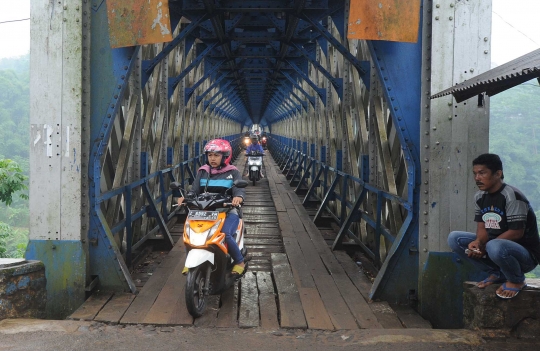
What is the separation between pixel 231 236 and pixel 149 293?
42.0 inches

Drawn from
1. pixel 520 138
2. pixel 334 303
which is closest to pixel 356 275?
pixel 334 303

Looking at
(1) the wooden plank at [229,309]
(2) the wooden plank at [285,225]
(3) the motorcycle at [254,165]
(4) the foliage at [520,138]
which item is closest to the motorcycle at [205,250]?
(1) the wooden plank at [229,309]

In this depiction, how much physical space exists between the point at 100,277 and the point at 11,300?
2.91 feet

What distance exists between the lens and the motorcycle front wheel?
4.18 metres

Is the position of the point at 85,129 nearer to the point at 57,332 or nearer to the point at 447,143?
the point at 57,332

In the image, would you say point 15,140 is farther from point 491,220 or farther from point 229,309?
point 491,220

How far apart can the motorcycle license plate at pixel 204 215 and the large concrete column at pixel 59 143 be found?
114 cm

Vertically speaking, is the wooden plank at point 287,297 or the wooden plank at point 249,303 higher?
the wooden plank at point 287,297

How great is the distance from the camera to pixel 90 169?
4801mm

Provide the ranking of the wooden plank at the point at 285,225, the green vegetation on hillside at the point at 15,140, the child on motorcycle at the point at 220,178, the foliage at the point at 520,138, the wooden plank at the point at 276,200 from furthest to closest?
1. the foliage at the point at 520,138
2. the green vegetation on hillside at the point at 15,140
3. the wooden plank at the point at 276,200
4. the wooden plank at the point at 285,225
5. the child on motorcycle at the point at 220,178

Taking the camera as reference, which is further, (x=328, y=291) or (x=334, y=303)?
(x=328, y=291)

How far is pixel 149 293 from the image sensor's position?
16.4ft

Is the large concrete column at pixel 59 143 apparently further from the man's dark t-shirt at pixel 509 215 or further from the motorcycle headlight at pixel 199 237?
the man's dark t-shirt at pixel 509 215

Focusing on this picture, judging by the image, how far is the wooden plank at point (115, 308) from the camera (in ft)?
13.9
